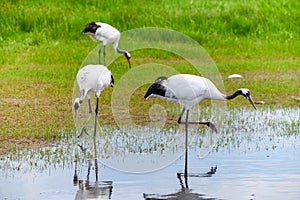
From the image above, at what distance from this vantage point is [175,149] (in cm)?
900

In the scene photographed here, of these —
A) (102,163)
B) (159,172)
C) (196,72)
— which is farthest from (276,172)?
(196,72)

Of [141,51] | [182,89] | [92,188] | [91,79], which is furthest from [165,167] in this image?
[141,51]

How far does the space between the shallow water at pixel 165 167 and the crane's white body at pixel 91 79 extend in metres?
0.55

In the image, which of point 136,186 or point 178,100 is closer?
point 136,186

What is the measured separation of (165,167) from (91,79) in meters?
1.73

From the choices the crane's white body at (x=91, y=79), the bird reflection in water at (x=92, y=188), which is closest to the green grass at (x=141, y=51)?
the crane's white body at (x=91, y=79)

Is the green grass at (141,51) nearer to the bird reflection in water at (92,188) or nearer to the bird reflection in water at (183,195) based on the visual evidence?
the bird reflection in water at (92,188)

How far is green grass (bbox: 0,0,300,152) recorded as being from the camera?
496 inches

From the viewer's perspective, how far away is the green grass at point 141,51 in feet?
41.3

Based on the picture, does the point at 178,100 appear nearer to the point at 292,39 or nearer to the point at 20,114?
the point at 20,114

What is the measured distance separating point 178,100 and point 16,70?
565 centimetres

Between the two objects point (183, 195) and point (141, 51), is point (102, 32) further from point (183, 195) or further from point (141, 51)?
point (183, 195)

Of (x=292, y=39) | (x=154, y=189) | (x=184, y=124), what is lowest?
(x=154, y=189)

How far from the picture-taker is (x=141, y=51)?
15461mm
